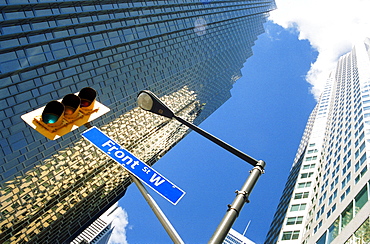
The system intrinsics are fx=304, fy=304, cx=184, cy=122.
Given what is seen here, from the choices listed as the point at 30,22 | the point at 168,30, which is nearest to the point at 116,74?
the point at 30,22

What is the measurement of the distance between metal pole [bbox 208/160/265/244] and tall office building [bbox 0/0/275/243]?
121 ft

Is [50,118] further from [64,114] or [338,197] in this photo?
[338,197]

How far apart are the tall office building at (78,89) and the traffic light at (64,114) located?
3447cm

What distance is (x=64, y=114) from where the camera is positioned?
5215 mm

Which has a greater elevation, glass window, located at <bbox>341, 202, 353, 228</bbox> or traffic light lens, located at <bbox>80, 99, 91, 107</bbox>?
glass window, located at <bbox>341, 202, 353, 228</bbox>

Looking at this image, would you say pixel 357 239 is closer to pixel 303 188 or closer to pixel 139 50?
pixel 303 188

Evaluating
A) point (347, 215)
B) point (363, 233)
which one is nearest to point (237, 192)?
point (363, 233)

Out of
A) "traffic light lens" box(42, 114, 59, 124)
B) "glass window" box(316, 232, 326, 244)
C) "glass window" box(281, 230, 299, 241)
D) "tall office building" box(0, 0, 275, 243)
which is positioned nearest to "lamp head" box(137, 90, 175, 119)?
"traffic light lens" box(42, 114, 59, 124)

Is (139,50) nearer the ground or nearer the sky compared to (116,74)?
nearer the sky

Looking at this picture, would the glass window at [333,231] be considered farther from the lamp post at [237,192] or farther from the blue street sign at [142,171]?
the blue street sign at [142,171]

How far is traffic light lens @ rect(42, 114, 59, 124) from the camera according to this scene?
4922 millimetres

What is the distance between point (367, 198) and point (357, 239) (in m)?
3.57

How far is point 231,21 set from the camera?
428ft

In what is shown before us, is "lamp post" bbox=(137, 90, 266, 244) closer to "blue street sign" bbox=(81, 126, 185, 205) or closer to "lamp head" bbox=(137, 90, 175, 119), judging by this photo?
"lamp head" bbox=(137, 90, 175, 119)
